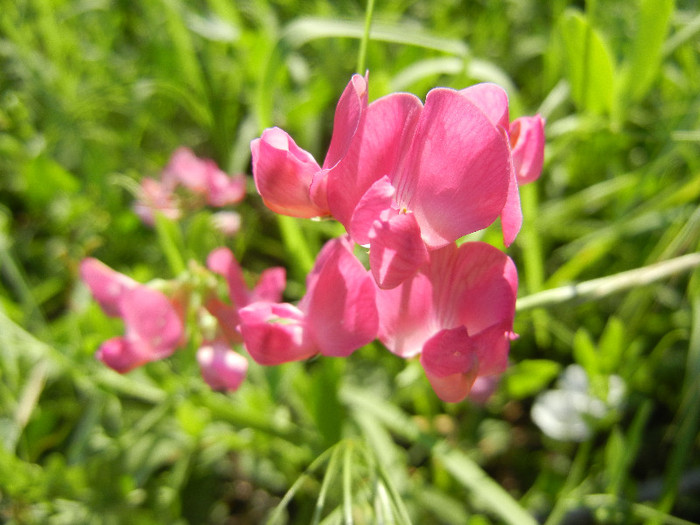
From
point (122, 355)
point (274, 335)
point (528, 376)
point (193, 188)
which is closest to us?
point (274, 335)

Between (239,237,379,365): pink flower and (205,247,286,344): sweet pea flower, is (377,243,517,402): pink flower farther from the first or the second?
(205,247,286,344): sweet pea flower

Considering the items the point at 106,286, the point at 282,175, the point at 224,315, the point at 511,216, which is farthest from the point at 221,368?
the point at 511,216

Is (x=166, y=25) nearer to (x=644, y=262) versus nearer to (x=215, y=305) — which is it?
(x=215, y=305)

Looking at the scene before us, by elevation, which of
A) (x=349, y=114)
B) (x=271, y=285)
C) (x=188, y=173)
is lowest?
(x=271, y=285)

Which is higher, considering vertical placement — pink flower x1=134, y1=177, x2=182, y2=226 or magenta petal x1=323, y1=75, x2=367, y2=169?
magenta petal x1=323, y1=75, x2=367, y2=169

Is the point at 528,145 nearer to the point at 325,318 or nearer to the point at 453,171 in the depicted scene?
the point at 453,171

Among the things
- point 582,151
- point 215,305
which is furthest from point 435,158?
point 582,151

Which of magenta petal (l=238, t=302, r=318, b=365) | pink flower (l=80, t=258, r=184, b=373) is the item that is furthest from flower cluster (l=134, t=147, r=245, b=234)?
magenta petal (l=238, t=302, r=318, b=365)
